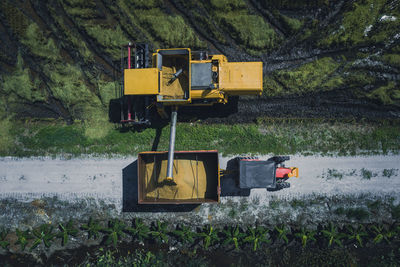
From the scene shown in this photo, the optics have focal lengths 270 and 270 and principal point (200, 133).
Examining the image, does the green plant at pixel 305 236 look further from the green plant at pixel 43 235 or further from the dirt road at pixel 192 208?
the green plant at pixel 43 235

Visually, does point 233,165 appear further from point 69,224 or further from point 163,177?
point 69,224

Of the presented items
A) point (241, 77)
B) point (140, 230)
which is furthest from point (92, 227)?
point (241, 77)

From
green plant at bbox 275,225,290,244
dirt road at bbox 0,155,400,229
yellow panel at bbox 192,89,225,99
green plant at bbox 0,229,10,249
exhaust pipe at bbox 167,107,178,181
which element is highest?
yellow panel at bbox 192,89,225,99

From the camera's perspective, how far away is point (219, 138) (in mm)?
11352

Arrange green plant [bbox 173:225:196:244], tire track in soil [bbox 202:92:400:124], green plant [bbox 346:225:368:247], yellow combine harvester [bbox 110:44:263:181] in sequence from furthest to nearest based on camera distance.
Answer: tire track in soil [bbox 202:92:400:124] → green plant [bbox 173:225:196:244] → green plant [bbox 346:225:368:247] → yellow combine harvester [bbox 110:44:263:181]

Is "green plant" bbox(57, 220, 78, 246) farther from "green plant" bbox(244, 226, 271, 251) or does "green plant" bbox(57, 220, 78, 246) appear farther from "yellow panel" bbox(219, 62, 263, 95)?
"yellow panel" bbox(219, 62, 263, 95)

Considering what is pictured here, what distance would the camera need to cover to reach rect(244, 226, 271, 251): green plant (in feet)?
35.4

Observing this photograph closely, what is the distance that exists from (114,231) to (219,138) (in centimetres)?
578

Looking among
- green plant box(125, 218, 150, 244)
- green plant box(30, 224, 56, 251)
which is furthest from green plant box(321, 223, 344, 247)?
green plant box(30, 224, 56, 251)

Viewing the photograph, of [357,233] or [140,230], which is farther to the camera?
[140,230]

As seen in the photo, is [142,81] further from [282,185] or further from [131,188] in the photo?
[282,185]

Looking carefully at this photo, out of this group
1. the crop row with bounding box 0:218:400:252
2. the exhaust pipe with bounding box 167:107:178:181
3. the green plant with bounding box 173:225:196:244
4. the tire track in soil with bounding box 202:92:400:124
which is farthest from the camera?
the tire track in soil with bounding box 202:92:400:124

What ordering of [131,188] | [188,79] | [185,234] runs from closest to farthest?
[188,79]
[185,234]
[131,188]

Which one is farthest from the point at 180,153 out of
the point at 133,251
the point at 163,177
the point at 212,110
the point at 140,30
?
the point at 140,30
